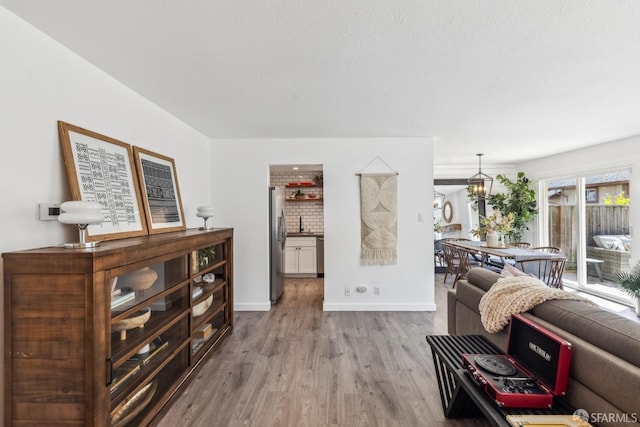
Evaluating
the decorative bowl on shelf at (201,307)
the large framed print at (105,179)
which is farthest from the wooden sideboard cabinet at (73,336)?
the decorative bowl on shelf at (201,307)

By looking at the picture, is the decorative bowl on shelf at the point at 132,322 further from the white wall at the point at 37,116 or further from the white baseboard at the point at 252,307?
the white baseboard at the point at 252,307

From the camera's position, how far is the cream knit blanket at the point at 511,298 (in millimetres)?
1715

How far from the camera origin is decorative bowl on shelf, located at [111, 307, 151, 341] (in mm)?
1639

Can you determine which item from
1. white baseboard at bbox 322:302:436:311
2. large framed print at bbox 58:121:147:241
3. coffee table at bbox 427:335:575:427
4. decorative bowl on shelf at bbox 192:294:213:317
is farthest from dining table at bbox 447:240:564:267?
large framed print at bbox 58:121:147:241

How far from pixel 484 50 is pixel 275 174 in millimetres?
4934

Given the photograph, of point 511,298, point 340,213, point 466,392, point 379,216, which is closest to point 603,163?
point 379,216

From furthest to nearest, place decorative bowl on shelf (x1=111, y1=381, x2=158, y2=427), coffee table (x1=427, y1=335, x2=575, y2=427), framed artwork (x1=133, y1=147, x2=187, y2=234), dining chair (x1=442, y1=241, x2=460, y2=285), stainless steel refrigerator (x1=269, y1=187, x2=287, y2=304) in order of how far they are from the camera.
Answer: dining chair (x1=442, y1=241, x2=460, y2=285) → stainless steel refrigerator (x1=269, y1=187, x2=287, y2=304) → framed artwork (x1=133, y1=147, x2=187, y2=234) → decorative bowl on shelf (x1=111, y1=381, x2=158, y2=427) → coffee table (x1=427, y1=335, x2=575, y2=427)

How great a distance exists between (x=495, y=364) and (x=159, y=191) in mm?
2823

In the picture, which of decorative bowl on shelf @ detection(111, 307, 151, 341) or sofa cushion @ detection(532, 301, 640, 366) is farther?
decorative bowl on shelf @ detection(111, 307, 151, 341)

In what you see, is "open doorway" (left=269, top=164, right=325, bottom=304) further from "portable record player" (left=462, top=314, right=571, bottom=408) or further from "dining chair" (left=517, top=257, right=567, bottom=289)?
"portable record player" (left=462, top=314, right=571, bottom=408)

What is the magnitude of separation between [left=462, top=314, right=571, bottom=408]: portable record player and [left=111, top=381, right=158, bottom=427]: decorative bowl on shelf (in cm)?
191

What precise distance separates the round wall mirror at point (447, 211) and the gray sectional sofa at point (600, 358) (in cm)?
504

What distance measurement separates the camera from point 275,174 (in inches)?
250

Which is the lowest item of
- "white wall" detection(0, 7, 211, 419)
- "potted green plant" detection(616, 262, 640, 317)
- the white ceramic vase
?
"potted green plant" detection(616, 262, 640, 317)
